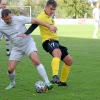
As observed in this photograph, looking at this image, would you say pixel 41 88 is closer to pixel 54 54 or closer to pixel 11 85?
pixel 54 54

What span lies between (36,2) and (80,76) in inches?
2898

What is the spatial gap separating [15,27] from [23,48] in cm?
50

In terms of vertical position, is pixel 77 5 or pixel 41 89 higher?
pixel 41 89

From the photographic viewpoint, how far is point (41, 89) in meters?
9.65

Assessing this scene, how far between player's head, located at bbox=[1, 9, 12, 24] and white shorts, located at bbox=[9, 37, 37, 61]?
58 centimetres

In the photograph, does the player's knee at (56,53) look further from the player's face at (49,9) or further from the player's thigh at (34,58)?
the player's face at (49,9)

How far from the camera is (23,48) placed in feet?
32.6

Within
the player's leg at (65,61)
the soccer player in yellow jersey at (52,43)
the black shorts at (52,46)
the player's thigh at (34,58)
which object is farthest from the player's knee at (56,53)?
the player's thigh at (34,58)

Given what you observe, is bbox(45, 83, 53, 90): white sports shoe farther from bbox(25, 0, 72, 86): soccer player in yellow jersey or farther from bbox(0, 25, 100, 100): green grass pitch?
bbox(25, 0, 72, 86): soccer player in yellow jersey

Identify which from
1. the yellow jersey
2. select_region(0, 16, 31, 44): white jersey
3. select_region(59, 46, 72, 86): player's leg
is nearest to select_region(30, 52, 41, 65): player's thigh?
select_region(0, 16, 31, 44): white jersey

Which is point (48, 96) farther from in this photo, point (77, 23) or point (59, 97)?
point (77, 23)

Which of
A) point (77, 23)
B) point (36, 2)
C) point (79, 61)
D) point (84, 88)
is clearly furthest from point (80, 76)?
point (36, 2)

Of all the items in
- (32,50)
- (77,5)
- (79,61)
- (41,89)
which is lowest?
(77,5)

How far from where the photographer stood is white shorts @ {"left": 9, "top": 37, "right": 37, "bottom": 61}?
985 centimetres
